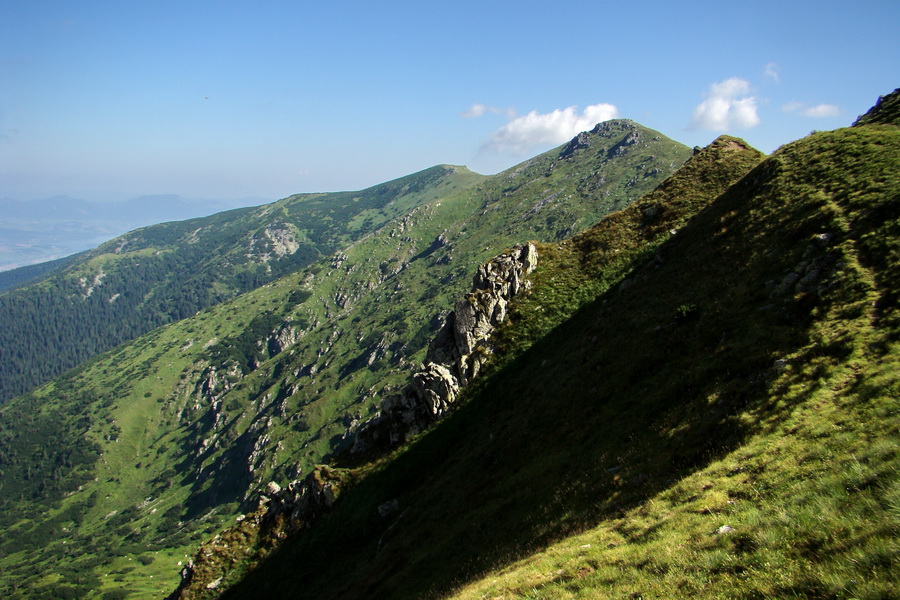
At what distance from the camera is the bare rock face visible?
5169cm

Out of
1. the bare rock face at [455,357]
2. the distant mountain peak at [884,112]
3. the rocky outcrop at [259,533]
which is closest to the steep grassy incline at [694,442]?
the rocky outcrop at [259,533]

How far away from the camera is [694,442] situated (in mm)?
19578

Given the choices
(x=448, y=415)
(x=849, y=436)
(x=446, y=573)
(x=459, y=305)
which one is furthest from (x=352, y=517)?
(x=849, y=436)

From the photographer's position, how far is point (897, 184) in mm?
28219

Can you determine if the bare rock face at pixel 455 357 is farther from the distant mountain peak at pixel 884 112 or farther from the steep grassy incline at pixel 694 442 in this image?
the distant mountain peak at pixel 884 112

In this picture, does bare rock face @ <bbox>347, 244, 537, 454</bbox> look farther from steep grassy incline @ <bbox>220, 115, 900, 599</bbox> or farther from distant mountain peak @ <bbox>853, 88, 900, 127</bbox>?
distant mountain peak @ <bbox>853, 88, 900, 127</bbox>

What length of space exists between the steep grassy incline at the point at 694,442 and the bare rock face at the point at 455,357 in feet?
13.4

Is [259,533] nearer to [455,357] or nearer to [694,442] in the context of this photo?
[455,357]

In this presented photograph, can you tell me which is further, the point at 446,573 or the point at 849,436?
the point at 446,573

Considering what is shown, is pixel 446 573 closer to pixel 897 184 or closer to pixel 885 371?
pixel 885 371

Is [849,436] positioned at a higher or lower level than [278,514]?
higher

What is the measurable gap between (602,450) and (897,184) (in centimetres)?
2704

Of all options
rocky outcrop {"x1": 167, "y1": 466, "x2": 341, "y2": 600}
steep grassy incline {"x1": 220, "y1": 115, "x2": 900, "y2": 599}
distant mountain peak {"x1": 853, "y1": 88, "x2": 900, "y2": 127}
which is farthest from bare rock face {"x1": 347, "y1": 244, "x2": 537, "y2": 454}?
distant mountain peak {"x1": 853, "y1": 88, "x2": 900, "y2": 127}

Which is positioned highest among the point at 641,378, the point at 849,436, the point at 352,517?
the point at 849,436
